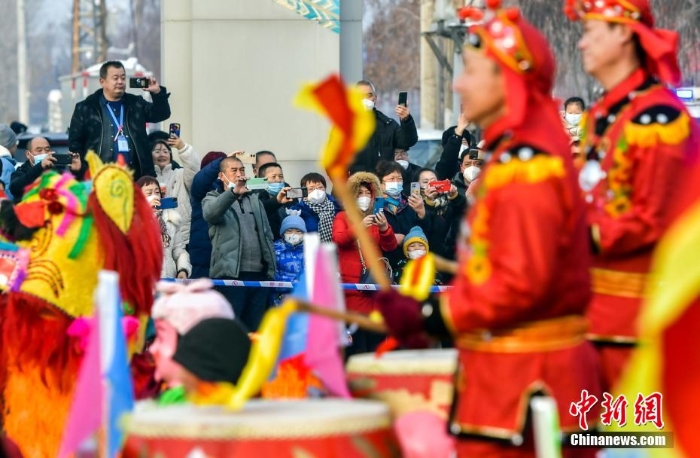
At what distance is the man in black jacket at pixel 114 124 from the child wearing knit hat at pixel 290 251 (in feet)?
4.25

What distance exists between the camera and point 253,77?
51.7ft

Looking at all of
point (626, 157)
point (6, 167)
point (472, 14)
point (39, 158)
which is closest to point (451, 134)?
point (39, 158)

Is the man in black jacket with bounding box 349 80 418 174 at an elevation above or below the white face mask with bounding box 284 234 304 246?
above

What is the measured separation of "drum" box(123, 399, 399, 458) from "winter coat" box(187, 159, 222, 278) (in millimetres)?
6632

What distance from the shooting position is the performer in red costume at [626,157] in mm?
6285

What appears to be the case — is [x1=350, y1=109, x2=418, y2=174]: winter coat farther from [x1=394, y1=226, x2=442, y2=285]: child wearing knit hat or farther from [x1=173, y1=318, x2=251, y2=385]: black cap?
[x1=173, y1=318, x2=251, y2=385]: black cap

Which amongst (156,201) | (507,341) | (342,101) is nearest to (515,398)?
(507,341)

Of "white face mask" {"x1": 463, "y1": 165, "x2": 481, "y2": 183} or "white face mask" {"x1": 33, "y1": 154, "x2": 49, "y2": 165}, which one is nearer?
"white face mask" {"x1": 33, "y1": 154, "x2": 49, "y2": 165}

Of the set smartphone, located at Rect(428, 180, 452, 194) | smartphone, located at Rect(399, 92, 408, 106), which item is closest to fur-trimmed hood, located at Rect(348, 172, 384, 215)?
smartphone, located at Rect(428, 180, 452, 194)

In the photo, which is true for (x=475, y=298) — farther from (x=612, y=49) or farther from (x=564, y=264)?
(x=612, y=49)

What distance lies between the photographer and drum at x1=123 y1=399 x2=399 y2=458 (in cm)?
503

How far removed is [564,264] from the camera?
5.15m

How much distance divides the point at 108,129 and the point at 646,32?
6511 millimetres

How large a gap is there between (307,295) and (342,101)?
165cm
